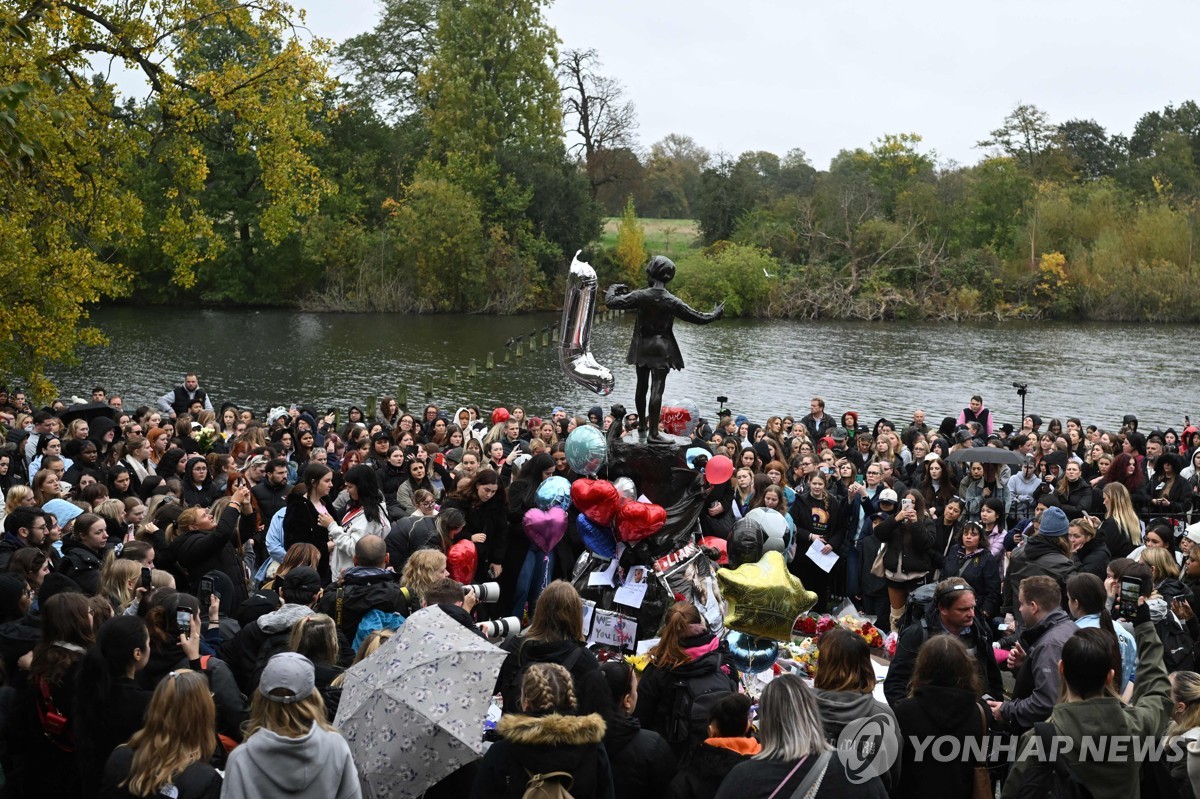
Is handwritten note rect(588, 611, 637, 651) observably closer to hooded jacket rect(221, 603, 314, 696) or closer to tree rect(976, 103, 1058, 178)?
hooded jacket rect(221, 603, 314, 696)

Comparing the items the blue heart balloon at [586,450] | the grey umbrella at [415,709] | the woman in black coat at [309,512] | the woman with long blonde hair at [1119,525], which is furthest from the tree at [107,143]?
the woman with long blonde hair at [1119,525]

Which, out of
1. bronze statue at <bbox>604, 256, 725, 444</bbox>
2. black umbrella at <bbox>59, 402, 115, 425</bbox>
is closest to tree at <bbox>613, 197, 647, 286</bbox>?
black umbrella at <bbox>59, 402, 115, 425</bbox>

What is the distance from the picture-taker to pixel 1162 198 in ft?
189

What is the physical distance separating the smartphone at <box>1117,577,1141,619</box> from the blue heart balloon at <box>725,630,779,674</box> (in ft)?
7.71

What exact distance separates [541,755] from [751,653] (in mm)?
3497

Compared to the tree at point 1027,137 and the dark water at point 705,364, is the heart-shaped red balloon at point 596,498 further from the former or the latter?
the tree at point 1027,137

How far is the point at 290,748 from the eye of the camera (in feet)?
15.1

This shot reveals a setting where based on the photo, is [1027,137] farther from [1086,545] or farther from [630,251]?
[1086,545]

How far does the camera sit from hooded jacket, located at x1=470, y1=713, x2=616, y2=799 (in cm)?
471

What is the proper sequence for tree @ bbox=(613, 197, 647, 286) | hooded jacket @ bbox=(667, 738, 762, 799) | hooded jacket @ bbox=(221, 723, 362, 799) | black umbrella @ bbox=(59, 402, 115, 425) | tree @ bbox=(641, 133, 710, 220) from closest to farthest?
hooded jacket @ bbox=(221, 723, 362, 799) < hooded jacket @ bbox=(667, 738, 762, 799) < black umbrella @ bbox=(59, 402, 115, 425) < tree @ bbox=(613, 197, 647, 286) < tree @ bbox=(641, 133, 710, 220)

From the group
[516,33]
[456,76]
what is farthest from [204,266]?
[516,33]

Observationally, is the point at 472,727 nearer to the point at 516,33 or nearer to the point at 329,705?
the point at 329,705

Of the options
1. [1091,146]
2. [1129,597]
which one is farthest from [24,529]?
[1091,146]

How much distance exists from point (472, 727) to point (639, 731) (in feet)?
2.45
